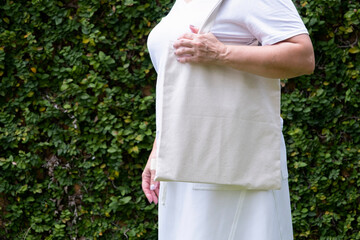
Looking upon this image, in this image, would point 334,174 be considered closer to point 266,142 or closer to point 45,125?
point 266,142

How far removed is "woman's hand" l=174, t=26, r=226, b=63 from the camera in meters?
1.37

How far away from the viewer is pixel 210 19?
1.40 metres

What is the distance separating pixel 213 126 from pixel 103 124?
1.89 m

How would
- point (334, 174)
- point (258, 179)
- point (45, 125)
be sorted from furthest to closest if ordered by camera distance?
point (45, 125) → point (334, 174) → point (258, 179)

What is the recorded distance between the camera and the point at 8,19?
320 centimetres

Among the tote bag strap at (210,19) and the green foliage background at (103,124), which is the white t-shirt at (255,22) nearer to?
the tote bag strap at (210,19)

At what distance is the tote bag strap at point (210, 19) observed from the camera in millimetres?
1384

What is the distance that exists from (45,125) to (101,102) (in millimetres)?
448

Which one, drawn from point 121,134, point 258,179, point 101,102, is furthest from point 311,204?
point 258,179

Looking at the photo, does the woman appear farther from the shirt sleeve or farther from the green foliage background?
the green foliage background

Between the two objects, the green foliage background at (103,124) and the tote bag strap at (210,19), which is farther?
the green foliage background at (103,124)

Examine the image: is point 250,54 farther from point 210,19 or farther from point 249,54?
point 210,19

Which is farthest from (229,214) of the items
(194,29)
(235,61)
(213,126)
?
(194,29)

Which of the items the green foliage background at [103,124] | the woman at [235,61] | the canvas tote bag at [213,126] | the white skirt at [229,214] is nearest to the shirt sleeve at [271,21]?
the woman at [235,61]
